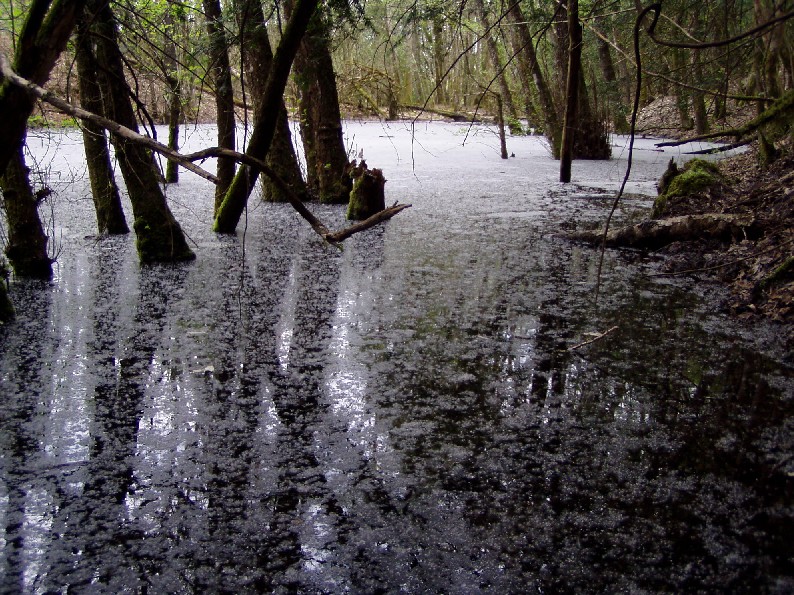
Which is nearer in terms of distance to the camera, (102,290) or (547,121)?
(102,290)

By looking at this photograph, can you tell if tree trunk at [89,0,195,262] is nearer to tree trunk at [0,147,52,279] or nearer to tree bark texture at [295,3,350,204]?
tree trunk at [0,147,52,279]

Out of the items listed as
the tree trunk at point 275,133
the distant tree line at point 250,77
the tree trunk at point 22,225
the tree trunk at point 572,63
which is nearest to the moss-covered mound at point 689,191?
the distant tree line at point 250,77

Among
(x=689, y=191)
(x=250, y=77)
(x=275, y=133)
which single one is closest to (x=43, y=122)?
(x=275, y=133)

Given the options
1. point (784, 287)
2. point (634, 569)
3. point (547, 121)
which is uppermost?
point (547, 121)

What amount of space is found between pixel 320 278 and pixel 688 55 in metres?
7.09

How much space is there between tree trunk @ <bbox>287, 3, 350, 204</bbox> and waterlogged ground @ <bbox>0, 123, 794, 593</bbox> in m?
3.72

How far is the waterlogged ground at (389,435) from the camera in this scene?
215 cm

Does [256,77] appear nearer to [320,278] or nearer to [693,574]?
[320,278]

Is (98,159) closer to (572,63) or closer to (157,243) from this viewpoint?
(157,243)

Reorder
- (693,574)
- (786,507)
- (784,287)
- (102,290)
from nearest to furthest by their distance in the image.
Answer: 1. (693,574)
2. (786,507)
3. (784,287)
4. (102,290)

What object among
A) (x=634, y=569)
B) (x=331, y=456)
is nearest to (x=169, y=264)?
(x=331, y=456)

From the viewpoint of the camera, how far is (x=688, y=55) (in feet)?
32.5

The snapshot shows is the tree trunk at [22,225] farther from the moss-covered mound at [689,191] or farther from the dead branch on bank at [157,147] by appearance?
the moss-covered mound at [689,191]

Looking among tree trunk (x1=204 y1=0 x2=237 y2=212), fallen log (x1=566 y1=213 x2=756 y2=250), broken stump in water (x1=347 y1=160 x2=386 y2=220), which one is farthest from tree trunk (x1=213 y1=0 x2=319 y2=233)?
broken stump in water (x1=347 y1=160 x2=386 y2=220)
